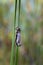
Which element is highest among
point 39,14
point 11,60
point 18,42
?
point 39,14

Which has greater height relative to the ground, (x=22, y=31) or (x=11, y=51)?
(x=22, y=31)

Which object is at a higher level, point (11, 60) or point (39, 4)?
point (39, 4)

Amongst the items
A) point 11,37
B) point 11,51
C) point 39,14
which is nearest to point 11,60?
point 11,51

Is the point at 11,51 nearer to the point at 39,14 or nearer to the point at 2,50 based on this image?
the point at 2,50

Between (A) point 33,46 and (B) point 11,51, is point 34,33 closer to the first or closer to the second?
→ (A) point 33,46

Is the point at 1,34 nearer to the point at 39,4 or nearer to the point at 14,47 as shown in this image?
the point at 14,47

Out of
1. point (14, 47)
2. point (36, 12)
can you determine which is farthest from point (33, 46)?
point (36, 12)

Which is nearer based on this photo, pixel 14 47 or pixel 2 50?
pixel 14 47

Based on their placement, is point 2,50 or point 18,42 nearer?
point 18,42
